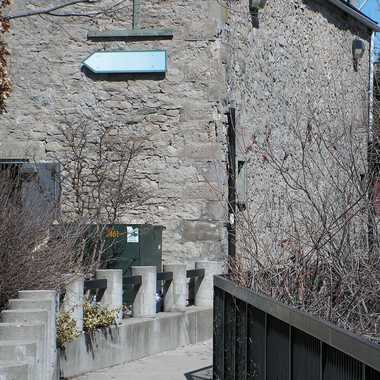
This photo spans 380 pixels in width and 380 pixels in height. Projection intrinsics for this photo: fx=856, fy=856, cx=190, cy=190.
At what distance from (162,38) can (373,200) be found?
838 cm

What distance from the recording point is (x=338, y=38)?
20.5 meters

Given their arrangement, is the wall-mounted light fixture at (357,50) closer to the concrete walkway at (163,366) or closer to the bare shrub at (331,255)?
the concrete walkway at (163,366)

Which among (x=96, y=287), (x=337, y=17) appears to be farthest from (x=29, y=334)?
(x=337, y=17)

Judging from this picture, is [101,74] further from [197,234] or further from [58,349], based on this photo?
[58,349]

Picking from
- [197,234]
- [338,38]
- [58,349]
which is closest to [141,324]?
[58,349]

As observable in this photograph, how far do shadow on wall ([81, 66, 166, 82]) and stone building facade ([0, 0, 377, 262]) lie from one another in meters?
0.06

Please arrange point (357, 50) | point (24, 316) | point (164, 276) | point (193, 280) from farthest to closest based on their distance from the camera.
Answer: point (357, 50)
point (193, 280)
point (164, 276)
point (24, 316)

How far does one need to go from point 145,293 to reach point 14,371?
5.51 m

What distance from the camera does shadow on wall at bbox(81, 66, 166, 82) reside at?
49.0 feet

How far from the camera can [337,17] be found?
67.3 ft

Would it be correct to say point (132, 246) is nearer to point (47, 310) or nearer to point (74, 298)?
point (74, 298)

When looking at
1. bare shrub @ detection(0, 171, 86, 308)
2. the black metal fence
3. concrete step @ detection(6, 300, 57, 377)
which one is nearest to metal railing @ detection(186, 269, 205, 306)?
bare shrub @ detection(0, 171, 86, 308)

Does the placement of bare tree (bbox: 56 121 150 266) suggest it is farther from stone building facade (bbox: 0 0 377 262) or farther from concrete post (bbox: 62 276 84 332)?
concrete post (bbox: 62 276 84 332)

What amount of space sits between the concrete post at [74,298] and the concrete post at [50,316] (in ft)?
3.87
